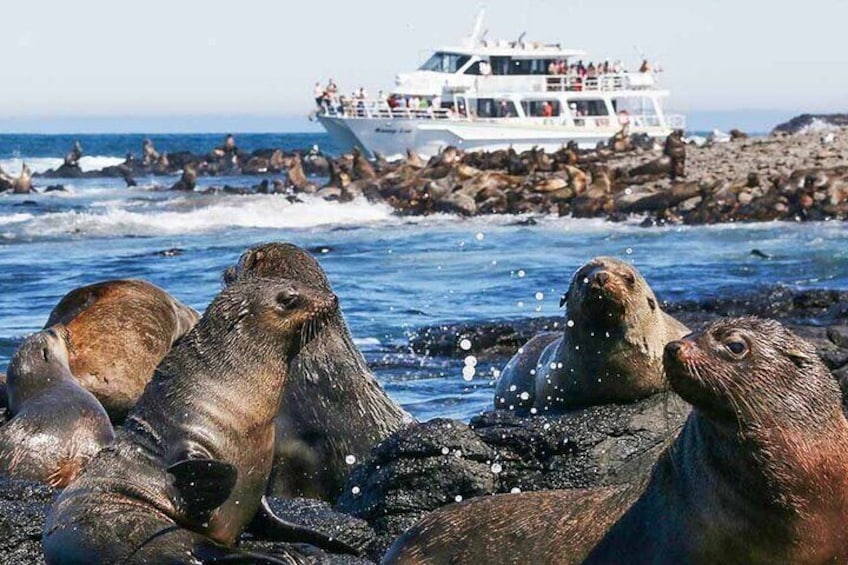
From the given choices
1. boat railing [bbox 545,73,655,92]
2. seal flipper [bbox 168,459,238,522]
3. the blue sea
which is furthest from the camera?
boat railing [bbox 545,73,655,92]

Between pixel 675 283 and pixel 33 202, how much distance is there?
2734 centimetres

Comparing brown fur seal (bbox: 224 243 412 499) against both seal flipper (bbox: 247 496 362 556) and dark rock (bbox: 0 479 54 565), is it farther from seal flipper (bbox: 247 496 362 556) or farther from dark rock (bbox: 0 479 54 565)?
seal flipper (bbox: 247 496 362 556)

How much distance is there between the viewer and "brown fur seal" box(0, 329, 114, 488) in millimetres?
8031

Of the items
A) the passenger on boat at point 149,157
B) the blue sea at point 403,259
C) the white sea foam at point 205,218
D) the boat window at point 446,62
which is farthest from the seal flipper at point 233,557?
the passenger on boat at point 149,157

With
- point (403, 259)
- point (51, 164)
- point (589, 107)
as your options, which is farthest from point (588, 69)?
point (403, 259)

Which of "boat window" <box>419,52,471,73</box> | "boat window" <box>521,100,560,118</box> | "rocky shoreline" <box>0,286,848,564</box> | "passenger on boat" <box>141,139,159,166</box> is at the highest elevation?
"rocky shoreline" <box>0,286,848,564</box>

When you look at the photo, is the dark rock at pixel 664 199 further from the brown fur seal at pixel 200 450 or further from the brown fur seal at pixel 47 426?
the brown fur seal at pixel 200 450

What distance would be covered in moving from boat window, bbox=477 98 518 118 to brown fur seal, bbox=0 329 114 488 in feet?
179

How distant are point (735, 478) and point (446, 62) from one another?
59.4 meters

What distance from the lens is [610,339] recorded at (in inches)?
309

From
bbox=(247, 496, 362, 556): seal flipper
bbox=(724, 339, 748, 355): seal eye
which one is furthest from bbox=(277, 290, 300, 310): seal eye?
bbox=(724, 339, 748, 355): seal eye

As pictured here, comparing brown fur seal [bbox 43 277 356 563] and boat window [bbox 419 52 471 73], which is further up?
brown fur seal [bbox 43 277 356 563]

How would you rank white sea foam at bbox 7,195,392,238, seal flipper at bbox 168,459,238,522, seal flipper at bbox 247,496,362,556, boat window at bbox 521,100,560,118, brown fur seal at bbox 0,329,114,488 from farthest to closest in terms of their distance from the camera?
boat window at bbox 521,100,560,118
white sea foam at bbox 7,195,392,238
brown fur seal at bbox 0,329,114,488
seal flipper at bbox 247,496,362,556
seal flipper at bbox 168,459,238,522

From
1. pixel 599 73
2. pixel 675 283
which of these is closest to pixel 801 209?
pixel 675 283
